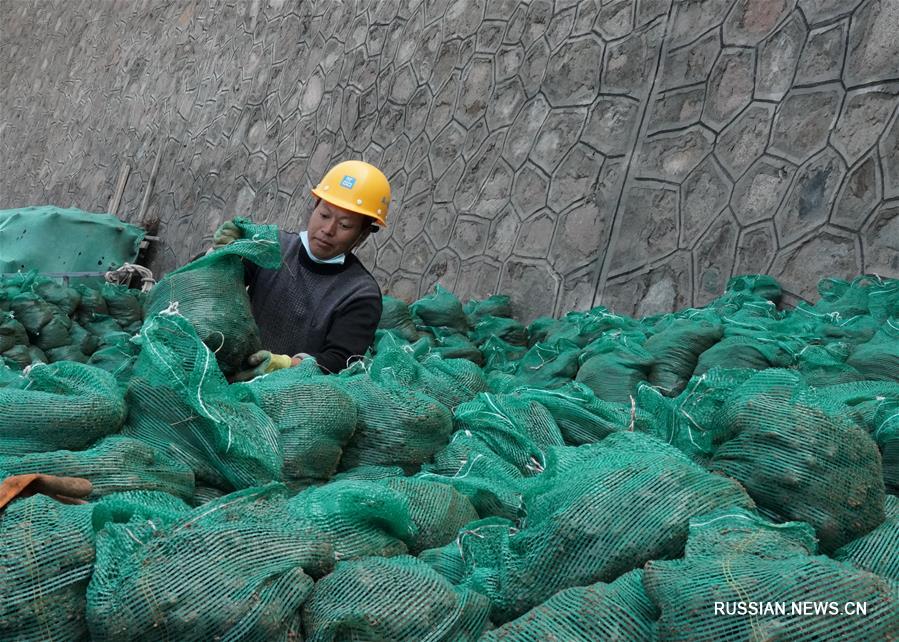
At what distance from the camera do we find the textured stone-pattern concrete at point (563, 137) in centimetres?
365

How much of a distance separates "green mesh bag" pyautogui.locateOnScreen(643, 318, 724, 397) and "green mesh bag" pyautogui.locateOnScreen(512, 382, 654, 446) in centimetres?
79

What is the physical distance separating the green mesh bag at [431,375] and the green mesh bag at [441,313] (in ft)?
6.36

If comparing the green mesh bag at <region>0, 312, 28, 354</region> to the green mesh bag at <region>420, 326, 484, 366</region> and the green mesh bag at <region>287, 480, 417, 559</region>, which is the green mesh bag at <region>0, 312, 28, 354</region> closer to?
the green mesh bag at <region>420, 326, 484, 366</region>

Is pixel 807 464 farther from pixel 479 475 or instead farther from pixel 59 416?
pixel 59 416

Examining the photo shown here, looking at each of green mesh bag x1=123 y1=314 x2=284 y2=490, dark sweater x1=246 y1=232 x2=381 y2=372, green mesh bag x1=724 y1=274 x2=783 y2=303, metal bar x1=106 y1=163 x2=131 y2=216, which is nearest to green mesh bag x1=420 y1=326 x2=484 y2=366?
dark sweater x1=246 y1=232 x2=381 y2=372

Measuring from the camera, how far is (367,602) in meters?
1.12

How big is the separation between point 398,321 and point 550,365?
51.1 inches

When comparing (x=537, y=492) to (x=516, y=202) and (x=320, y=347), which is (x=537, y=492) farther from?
(x=516, y=202)

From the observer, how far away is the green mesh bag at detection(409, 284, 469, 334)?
4.31 m

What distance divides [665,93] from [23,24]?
13.2 m

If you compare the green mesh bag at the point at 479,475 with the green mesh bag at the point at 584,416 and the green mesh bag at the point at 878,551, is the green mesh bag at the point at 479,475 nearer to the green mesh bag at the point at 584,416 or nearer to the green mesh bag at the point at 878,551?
the green mesh bag at the point at 584,416

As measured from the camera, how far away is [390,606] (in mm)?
1118

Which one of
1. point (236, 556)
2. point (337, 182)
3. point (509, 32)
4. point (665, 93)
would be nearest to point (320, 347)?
point (337, 182)

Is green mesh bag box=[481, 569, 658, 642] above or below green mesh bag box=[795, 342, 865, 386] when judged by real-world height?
below
